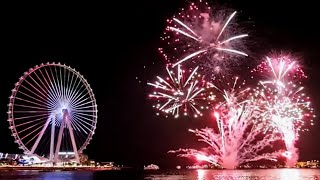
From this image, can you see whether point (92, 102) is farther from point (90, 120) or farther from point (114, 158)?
point (114, 158)

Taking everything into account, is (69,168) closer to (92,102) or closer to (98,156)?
(92,102)

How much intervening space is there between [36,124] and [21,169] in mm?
32459

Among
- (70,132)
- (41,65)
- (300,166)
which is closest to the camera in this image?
(41,65)

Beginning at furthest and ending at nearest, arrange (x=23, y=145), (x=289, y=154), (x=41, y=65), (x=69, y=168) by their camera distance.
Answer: (x=69, y=168) < (x=23, y=145) < (x=41, y=65) < (x=289, y=154)

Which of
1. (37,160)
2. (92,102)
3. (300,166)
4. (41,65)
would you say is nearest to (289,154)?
(92,102)

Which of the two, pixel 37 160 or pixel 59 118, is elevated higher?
pixel 59 118

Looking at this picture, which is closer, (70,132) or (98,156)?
(70,132)

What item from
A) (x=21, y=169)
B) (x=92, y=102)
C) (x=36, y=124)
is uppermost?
(x=92, y=102)

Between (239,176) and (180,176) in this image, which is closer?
(239,176)

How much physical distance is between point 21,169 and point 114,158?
8941 cm

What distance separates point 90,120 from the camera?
8812 cm

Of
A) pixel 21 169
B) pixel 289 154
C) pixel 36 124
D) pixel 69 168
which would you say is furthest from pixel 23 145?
pixel 289 154

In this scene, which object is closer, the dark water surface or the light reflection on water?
the light reflection on water

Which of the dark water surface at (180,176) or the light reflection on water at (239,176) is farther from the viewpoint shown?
the dark water surface at (180,176)
